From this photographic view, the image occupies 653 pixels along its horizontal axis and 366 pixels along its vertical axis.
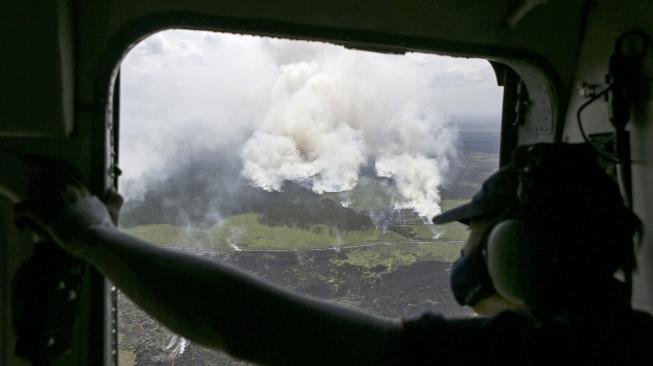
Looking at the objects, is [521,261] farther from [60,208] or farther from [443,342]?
[60,208]

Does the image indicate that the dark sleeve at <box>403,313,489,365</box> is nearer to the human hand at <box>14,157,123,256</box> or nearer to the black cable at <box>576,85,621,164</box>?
the human hand at <box>14,157,123,256</box>

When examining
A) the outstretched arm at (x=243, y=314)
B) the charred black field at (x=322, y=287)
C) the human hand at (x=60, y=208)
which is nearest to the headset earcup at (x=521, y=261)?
the outstretched arm at (x=243, y=314)

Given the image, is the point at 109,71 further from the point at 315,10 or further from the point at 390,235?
the point at 390,235

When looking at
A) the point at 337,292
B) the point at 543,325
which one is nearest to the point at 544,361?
the point at 543,325

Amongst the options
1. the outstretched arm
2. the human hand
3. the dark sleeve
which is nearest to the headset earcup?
the dark sleeve

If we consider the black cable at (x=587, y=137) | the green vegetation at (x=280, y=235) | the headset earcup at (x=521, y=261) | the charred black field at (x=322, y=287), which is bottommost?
the charred black field at (x=322, y=287)

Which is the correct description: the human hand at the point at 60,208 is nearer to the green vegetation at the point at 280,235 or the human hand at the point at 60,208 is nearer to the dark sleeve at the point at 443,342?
the green vegetation at the point at 280,235

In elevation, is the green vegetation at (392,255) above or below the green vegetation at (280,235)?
below
